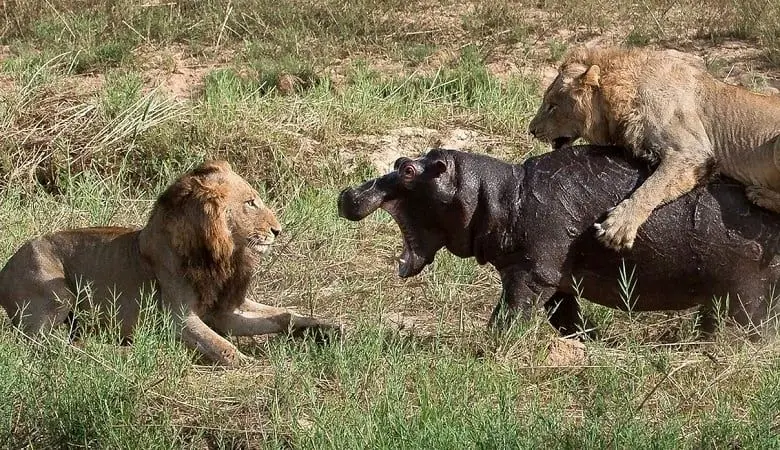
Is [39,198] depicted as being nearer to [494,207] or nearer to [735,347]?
[494,207]

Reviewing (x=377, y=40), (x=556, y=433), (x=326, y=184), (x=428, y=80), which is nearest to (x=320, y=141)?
(x=326, y=184)

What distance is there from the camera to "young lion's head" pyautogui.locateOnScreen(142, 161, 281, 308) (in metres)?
6.79

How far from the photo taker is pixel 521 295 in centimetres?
637

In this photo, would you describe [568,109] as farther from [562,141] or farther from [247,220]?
[247,220]

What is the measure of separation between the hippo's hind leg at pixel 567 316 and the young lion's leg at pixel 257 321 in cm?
108

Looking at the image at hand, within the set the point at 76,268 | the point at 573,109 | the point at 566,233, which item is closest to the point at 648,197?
the point at 566,233

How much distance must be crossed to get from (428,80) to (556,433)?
20.2 feet

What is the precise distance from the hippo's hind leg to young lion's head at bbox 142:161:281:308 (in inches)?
55.0

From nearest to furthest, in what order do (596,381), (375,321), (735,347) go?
(596,381), (735,347), (375,321)

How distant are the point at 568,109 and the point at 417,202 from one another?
977 mm

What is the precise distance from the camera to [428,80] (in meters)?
11.1

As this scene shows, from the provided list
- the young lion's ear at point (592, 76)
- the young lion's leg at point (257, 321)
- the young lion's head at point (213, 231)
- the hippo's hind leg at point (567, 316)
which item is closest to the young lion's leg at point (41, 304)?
the young lion's head at point (213, 231)

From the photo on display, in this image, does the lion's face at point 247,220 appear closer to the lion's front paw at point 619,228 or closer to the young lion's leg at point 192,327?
the young lion's leg at point 192,327

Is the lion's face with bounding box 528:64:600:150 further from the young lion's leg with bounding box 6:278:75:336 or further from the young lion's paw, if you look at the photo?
the young lion's leg with bounding box 6:278:75:336
